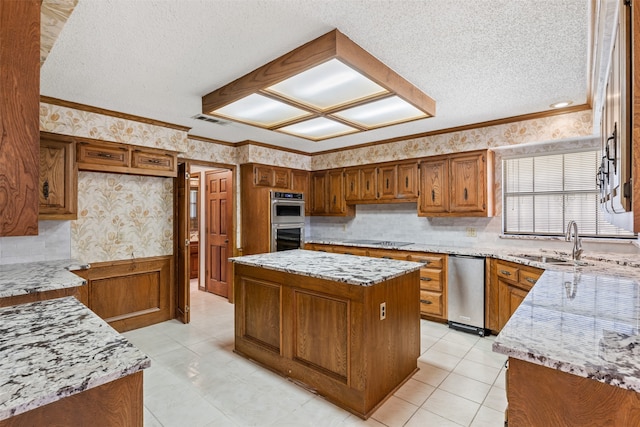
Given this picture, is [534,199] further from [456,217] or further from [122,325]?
[122,325]

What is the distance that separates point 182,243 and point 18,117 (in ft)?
11.1

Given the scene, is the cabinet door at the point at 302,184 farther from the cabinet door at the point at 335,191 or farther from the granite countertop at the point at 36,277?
the granite countertop at the point at 36,277

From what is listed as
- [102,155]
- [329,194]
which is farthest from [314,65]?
[329,194]

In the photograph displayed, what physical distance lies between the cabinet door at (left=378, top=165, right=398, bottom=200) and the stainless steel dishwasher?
138 centimetres

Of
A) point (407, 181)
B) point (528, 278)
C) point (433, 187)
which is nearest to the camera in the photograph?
point (528, 278)

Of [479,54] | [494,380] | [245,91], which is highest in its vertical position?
[479,54]

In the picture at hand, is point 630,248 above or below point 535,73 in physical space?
below

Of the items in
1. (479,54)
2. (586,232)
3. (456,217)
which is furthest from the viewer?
(456,217)

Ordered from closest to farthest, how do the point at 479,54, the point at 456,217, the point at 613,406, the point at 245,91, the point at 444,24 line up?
the point at 613,406 < the point at 444,24 < the point at 479,54 < the point at 245,91 < the point at 456,217

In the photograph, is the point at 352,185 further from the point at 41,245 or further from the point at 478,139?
the point at 41,245

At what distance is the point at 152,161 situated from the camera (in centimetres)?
384

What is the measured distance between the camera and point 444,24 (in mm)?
1887

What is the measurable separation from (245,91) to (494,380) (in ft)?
10.1

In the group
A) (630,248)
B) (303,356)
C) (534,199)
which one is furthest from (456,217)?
(303,356)
